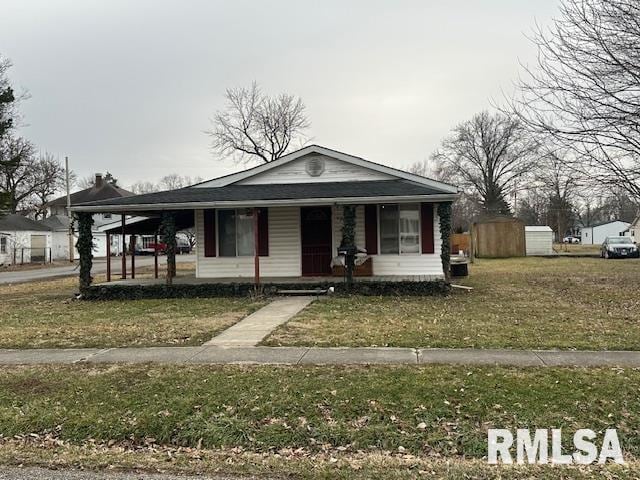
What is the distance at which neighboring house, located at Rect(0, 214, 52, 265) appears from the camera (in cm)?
3731

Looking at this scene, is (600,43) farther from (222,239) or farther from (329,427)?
(329,427)

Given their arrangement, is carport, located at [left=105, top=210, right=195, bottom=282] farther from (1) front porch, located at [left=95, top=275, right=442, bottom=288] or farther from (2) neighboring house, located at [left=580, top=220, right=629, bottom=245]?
(2) neighboring house, located at [left=580, top=220, right=629, bottom=245]

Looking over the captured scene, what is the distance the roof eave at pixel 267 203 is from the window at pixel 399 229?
1.87 meters

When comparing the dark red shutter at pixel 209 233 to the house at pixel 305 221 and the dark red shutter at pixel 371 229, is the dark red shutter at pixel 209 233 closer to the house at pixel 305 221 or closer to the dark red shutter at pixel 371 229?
the house at pixel 305 221

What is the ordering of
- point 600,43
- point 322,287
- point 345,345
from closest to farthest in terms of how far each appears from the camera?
1. point 345,345
2. point 600,43
3. point 322,287

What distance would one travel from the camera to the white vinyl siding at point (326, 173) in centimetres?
1655

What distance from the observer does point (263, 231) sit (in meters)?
16.1

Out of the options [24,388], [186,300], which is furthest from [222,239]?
[24,388]

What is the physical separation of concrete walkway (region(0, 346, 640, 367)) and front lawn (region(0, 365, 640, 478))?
1.23ft

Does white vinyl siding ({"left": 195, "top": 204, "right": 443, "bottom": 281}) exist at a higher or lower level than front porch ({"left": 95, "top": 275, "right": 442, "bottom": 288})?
higher

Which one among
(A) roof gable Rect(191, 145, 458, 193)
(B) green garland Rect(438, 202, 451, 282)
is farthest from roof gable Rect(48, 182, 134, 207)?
(B) green garland Rect(438, 202, 451, 282)

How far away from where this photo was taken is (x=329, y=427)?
4480 mm

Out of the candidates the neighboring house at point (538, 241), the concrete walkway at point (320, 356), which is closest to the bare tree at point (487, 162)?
the neighboring house at point (538, 241)

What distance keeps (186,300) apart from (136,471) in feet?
32.7
